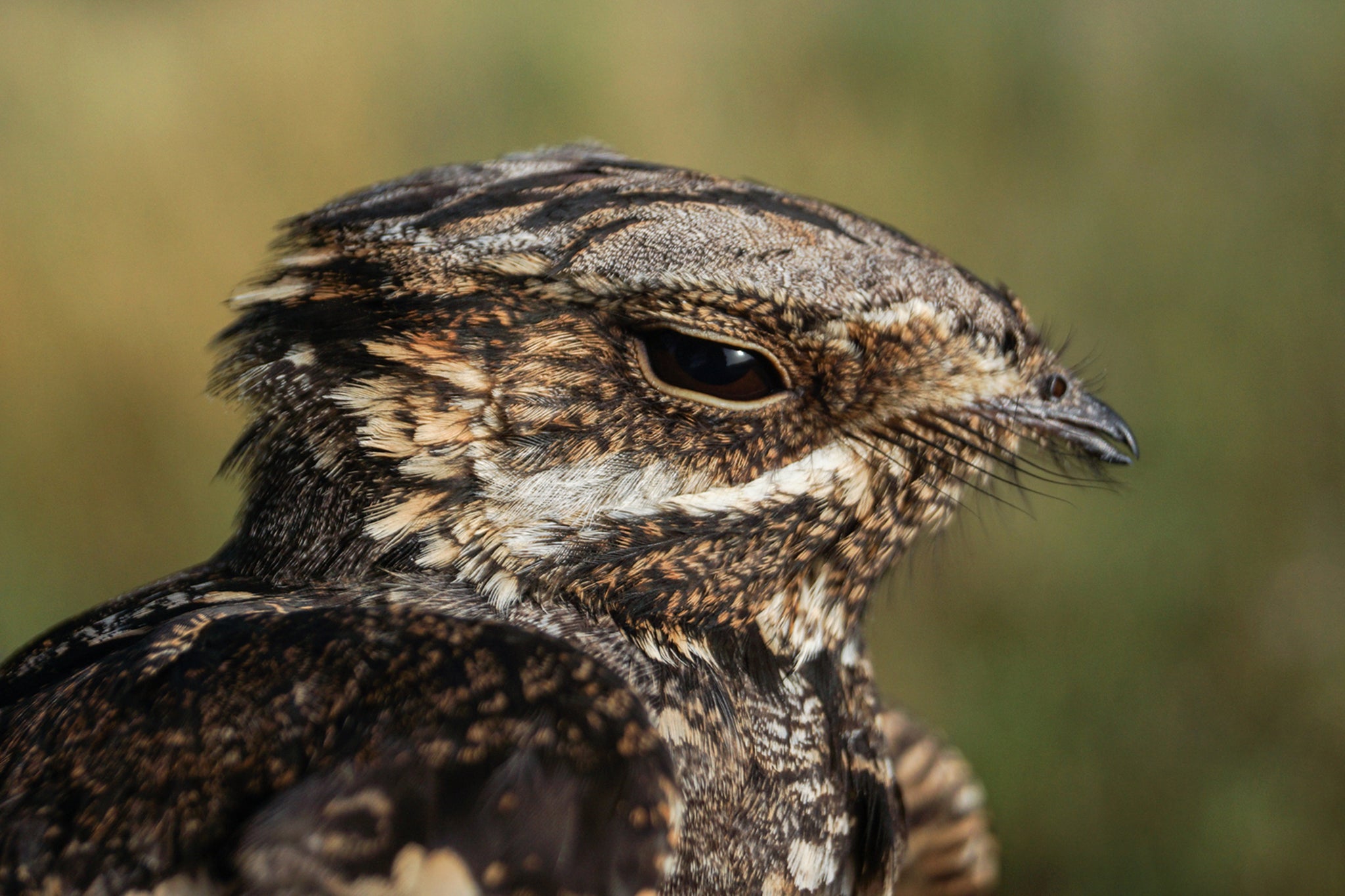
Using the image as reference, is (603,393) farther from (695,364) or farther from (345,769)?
(345,769)

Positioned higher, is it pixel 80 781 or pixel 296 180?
pixel 296 180

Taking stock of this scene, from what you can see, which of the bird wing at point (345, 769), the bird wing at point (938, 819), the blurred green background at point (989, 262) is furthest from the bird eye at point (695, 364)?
the blurred green background at point (989, 262)

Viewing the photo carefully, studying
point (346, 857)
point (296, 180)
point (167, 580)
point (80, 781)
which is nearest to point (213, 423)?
point (296, 180)

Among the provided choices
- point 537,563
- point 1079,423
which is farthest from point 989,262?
point 537,563

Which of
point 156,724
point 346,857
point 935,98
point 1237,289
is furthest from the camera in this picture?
point 935,98

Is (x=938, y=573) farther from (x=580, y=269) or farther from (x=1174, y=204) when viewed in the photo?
(x=1174, y=204)
